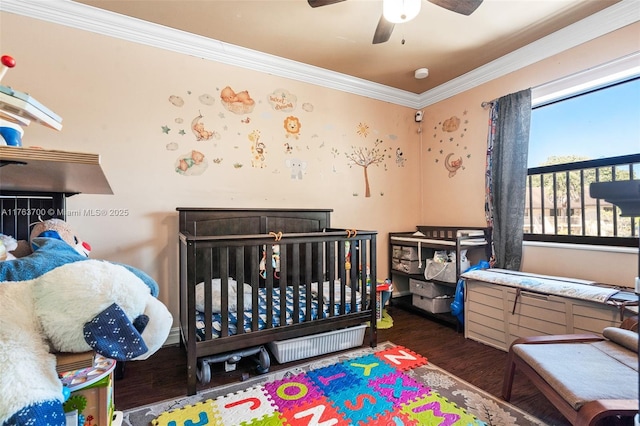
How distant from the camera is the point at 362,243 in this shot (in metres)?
2.25

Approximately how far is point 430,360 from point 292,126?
2.26 metres

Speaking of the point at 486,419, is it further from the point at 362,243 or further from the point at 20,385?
the point at 20,385

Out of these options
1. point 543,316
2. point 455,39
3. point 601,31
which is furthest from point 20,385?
point 601,31

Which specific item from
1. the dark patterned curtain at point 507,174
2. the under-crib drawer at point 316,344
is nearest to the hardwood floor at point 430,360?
the under-crib drawer at point 316,344

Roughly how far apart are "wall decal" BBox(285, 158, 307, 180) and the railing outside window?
208 cm

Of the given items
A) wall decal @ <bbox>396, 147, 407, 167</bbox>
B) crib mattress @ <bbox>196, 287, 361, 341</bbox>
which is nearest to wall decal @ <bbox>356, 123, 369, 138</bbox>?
wall decal @ <bbox>396, 147, 407, 167</bbox>

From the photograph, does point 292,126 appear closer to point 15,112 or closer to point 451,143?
point 451,143

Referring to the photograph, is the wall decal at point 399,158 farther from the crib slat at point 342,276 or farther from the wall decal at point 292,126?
the crib slat at point 342,276

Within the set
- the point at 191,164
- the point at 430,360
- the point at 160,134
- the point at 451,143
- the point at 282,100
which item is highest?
the point at 282,100

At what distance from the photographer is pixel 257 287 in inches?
73.0

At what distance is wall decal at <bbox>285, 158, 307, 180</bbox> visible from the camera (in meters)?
2.85

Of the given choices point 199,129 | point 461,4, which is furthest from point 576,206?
point 199,129

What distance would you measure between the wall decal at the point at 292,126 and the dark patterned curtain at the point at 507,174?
1824 millimetres

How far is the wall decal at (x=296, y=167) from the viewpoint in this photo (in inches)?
112
